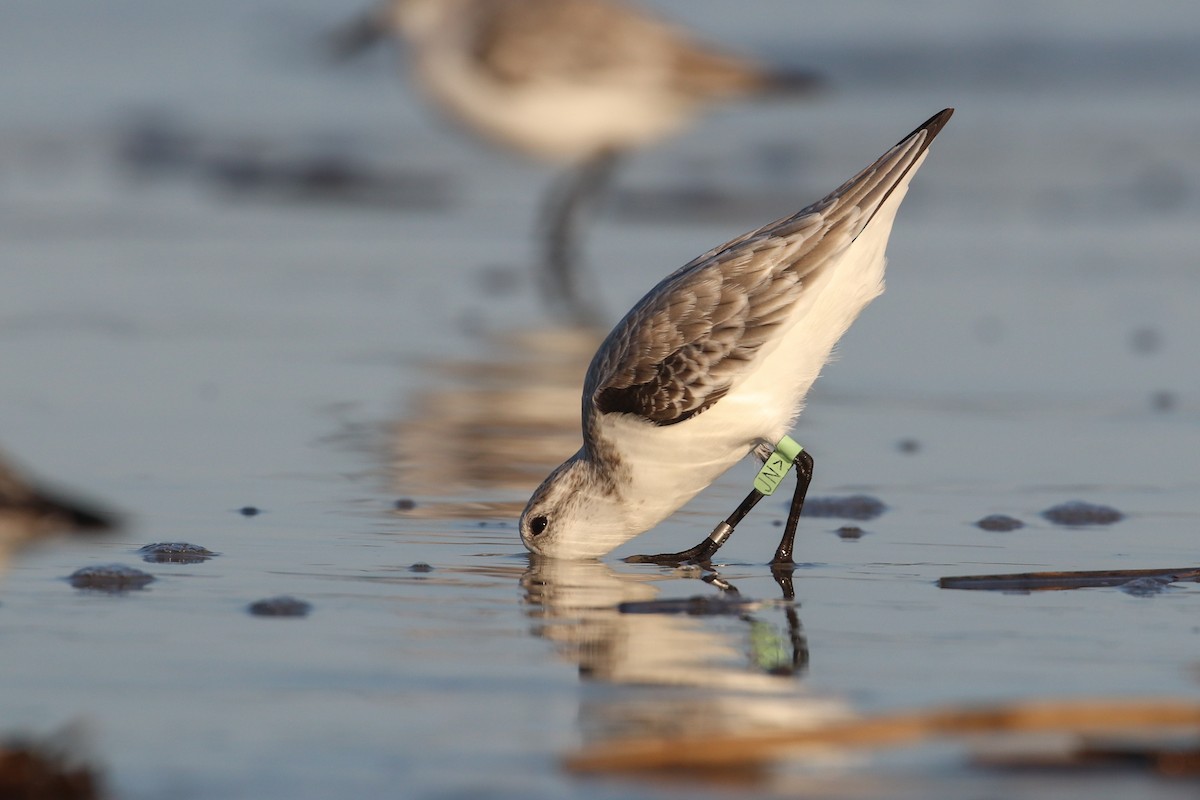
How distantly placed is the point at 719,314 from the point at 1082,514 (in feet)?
3.74

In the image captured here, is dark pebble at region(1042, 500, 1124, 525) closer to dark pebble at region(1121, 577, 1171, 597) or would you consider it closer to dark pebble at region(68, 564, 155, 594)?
dark pebble at region(1121, 577, 1171, 597)

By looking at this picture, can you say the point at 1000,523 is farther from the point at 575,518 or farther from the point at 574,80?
the point at 574,80

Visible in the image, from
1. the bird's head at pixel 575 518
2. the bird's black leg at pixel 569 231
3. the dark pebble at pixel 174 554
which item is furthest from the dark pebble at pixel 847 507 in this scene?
the bird's black leg at pixel 569 231

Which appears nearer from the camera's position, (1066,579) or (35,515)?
(35,515)

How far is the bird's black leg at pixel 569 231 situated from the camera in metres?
9.21

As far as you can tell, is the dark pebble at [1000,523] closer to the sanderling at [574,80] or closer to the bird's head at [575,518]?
the bird's head at [575,518]

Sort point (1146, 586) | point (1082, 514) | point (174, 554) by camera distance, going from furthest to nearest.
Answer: point (1082, 514) → point (174, 554) → point (1146, 586)

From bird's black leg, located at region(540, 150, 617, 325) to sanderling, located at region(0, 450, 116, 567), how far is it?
17.6 ft

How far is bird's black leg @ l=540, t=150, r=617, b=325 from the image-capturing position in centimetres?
921

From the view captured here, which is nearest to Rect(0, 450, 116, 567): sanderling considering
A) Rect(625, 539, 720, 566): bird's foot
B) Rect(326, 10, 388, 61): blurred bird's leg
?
Rect(625, 539, 720, 566): bird's foot

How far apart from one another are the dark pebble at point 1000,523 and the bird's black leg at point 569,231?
11.9 feet

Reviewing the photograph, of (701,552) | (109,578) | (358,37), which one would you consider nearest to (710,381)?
(701,552)

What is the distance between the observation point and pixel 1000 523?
5.21 m

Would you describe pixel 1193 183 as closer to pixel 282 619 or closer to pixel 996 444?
pixel 996 444
